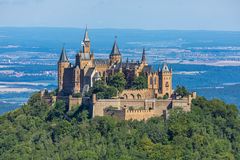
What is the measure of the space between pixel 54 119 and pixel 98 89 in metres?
3.96

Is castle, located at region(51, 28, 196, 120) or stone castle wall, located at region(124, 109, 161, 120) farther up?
castle, located at region(51, 28, 196, 120)

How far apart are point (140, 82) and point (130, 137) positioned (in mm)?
5169

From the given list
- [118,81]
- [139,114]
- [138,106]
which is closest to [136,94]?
[118,81]

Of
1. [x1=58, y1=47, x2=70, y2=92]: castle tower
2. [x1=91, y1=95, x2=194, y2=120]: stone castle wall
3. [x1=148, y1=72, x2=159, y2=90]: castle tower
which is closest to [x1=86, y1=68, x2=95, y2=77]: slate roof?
[x1=58, y1=47, x2=70, y2=92]: castle tower

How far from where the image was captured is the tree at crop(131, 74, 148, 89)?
66.3 m

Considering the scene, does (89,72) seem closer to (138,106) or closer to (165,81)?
(165,81)

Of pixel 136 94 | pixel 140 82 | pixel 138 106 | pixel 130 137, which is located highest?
pixel 140 82

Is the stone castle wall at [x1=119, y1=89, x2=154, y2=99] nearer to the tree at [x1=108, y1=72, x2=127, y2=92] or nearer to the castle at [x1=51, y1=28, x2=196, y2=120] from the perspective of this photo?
the castle at [x1=51, y1=28, x2=196, y2=120]

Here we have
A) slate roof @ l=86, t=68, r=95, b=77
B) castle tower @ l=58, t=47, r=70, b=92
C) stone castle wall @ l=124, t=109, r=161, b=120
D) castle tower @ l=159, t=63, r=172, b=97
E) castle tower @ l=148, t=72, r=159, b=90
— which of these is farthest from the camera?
castle tower @ l=58, t=47, r=70, b=92

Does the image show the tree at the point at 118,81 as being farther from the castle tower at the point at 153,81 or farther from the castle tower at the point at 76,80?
the castle tower at the point at 76,80

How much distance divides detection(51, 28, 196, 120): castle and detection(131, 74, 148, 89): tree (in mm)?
242

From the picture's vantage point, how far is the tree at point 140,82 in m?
66.3

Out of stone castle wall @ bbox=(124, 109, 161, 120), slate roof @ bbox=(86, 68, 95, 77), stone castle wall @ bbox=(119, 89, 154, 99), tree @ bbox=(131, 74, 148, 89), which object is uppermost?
slate roof @ bbox=(86, 68, 95, 77)

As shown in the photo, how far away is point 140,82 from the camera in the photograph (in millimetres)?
66312
